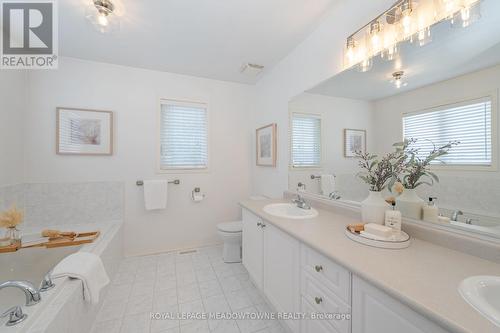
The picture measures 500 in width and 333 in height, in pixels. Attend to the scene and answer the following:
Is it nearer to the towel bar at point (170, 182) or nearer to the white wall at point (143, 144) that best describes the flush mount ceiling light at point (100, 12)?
the white wall at point (143, 144)

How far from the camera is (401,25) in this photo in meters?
1.14

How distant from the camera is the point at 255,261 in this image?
5.79ft

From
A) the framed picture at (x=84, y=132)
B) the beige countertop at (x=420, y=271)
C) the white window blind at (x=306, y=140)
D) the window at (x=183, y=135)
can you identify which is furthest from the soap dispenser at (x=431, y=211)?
the framed picture at (x=84, y=132)

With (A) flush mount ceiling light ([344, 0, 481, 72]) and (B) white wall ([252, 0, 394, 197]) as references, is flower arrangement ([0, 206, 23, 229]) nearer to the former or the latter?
(B) white wall ([252, 0, 394, 197])

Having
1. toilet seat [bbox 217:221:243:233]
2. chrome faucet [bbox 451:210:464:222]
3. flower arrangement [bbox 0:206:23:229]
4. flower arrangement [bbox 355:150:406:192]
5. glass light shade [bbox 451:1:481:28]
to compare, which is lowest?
toilet seat [bbox 217:221:243:233]

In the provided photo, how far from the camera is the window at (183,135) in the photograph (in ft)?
8.77

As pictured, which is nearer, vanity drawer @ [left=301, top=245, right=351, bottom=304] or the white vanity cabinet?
vanity drawer @ [left=301, top=245, right=351, bottom=304]

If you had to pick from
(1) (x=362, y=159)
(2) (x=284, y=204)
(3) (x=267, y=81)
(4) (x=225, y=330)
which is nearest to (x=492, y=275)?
(1) (x=362, y=159)

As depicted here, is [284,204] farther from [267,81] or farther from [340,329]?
[267,81]

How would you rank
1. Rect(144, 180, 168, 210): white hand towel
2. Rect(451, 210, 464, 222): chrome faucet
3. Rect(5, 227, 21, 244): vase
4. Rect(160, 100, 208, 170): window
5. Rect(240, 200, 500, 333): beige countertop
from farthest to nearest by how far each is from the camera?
Rect(160, 100, 208, 170): window
Rect(144, 180, 168, 210): white hand towel
Rect(5, 227, 21, 244): vase
Rect(451, 210, 464, 222): chrome faucet
Rect(240, 200, 500, 333): beige countertop

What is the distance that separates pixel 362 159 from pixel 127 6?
2160 mm

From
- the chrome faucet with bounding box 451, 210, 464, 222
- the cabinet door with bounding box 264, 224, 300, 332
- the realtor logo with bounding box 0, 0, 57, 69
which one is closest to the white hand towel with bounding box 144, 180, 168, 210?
the cabinet door with bounding box 264, 224, 300, 332

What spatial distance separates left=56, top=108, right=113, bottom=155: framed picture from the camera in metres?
2.24

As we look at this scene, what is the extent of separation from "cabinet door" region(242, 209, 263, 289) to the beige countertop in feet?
1.90
